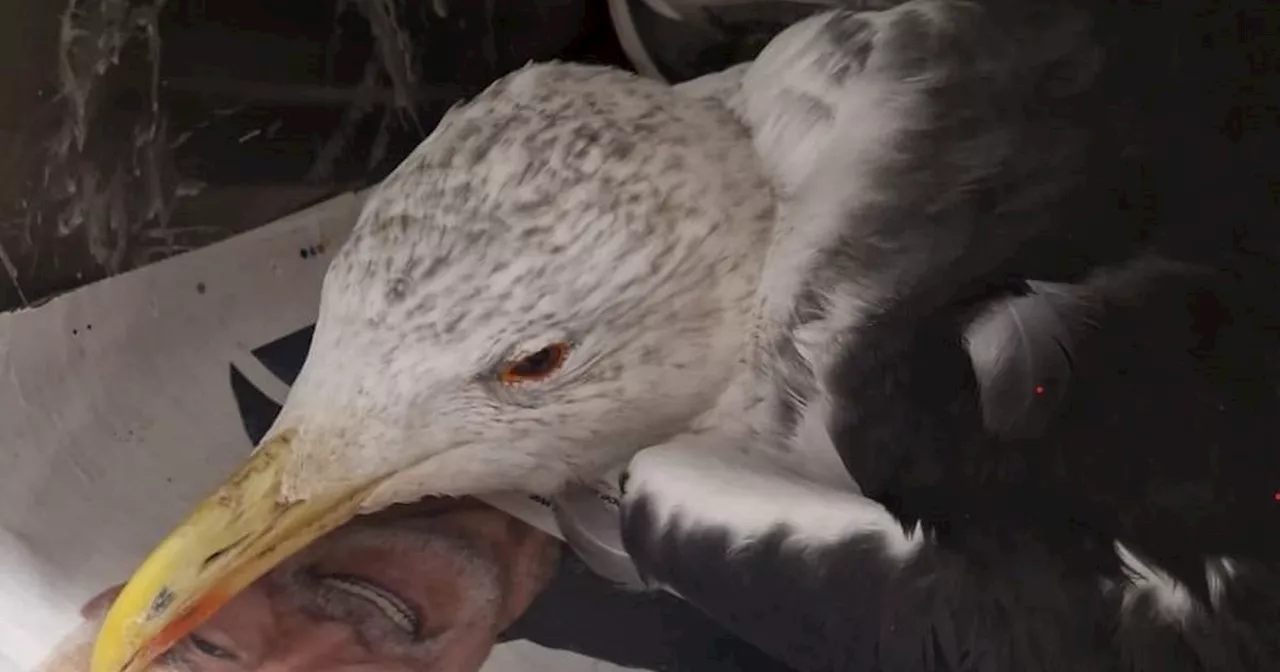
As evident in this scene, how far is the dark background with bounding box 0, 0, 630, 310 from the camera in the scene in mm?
671

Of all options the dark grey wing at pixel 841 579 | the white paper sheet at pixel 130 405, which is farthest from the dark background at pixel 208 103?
the dark grey wing at pixel 841 579

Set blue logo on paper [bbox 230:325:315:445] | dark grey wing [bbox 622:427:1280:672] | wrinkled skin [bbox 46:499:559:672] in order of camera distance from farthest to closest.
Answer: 1. blue logo on paper [bbox 230:325:315:445]
2. wrinkled skin [bbox 46:499:559:672]
3. dark grey wing [bbox 622:427:1280:672]

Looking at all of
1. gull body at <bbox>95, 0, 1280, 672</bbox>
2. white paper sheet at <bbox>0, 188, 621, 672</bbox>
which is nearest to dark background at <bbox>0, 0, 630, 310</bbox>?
white paper sheet at <bbox>0, 188, 621, 672</bbox>

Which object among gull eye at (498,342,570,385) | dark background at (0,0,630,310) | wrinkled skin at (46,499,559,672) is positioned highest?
dark background at (0,0,630,310)

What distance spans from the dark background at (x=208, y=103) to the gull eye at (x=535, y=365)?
1.00 ft

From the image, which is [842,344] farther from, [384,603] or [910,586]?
[384,603]

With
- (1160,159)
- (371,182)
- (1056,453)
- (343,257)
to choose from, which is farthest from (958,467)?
(371,182)

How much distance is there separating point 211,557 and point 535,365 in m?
0.15

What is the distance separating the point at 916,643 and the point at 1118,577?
0.25 ft

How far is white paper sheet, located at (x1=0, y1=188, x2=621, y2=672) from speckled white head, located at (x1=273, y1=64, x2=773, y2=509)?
118 millimetres

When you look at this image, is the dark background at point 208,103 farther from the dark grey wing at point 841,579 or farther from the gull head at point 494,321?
the dark grey wing at point 841,579

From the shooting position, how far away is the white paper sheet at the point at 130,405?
24.2 inches

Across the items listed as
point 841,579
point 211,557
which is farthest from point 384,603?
point 841,579

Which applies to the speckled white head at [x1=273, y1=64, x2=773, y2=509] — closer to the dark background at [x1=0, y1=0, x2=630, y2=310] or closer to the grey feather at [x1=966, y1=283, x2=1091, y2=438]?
the grey feather at [x1=966, y1=283, x2=1091, y2=438]
